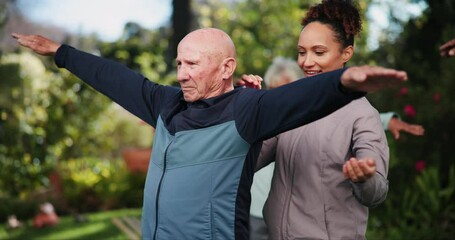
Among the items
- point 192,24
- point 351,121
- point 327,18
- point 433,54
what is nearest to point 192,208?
point 351,121

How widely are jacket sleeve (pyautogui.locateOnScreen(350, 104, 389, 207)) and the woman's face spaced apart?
231mm

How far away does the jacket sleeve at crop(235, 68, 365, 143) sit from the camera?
235 cm

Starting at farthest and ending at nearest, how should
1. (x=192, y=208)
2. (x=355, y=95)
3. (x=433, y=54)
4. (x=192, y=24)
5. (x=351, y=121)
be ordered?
(x=192, y=24) < (x=433, y=54) < (x=351, y=121) < (x=192, y=208) < (x=355, y=95)

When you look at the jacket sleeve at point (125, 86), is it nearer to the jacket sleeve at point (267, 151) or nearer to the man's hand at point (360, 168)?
the jacket sleeve at point (267, 151)

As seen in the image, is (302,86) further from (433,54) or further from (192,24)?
(192,24)

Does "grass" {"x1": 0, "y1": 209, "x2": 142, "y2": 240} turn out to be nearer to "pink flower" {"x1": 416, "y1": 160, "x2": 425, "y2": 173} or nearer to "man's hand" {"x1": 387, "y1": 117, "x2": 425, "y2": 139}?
"pink flower" {"x1": 416, "y1": 160, "x2": 425, "y2": 173}

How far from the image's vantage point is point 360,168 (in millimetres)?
2396

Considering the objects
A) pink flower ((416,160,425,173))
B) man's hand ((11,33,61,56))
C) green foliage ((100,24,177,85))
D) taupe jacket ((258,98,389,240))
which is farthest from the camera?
green foliage ((100,24,177,85))

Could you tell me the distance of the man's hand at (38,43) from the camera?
124 inches

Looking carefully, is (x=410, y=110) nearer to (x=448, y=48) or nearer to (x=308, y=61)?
(x=448, y=48)

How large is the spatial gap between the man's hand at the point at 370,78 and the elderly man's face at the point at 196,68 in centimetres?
59

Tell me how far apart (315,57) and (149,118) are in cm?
62

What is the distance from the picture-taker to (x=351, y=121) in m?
2.93

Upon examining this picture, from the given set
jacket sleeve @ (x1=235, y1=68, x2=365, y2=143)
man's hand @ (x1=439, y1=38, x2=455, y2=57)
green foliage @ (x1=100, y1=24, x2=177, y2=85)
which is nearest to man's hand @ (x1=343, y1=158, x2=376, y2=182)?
jacket sleeve @ (x1=235, y1=68, x2=365, y2=143)
